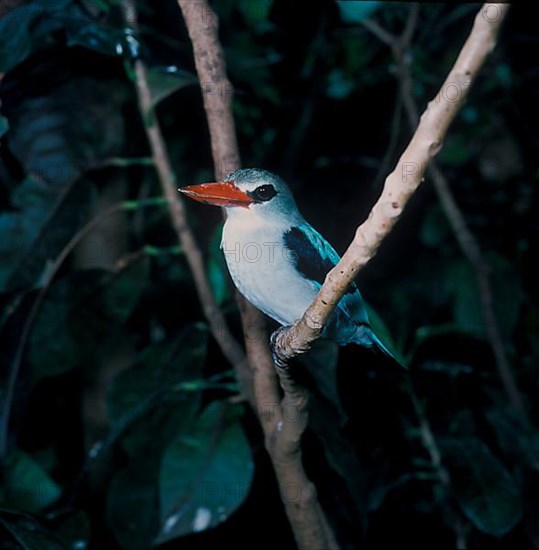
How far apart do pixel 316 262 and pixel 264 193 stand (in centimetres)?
25

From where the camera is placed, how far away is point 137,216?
3.42 meters

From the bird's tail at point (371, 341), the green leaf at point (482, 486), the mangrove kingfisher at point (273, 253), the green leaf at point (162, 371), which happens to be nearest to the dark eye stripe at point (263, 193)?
the mangrove kingfisher at point (273, 253)

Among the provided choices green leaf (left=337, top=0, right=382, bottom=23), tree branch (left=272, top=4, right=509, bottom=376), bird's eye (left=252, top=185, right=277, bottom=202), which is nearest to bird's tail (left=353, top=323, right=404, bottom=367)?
bird's eye (left=252, top=185, right=277, bottom=202)

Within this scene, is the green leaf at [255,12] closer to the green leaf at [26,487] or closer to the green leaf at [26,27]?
the green leaf at [26,27]

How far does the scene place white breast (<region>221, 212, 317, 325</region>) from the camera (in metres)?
1.99

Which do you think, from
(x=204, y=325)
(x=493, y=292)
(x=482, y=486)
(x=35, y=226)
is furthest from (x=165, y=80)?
(x=493, y=292)

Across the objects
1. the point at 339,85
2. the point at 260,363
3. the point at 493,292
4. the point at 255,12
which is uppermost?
the point at 255,12

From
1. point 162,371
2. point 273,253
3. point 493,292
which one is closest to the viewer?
point 273,253

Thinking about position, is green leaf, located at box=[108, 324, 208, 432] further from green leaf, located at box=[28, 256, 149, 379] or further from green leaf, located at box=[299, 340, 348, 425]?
green leaf, located at box=[299, 340, 348, 425]

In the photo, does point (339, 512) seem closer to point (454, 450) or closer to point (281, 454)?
point (454, 450)

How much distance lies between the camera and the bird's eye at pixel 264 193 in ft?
6.60

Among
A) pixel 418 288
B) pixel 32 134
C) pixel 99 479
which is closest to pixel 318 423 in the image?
pixel 99 479

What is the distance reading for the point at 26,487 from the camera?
258 centimetres

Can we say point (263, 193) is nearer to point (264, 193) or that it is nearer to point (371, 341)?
point (264, 193)
